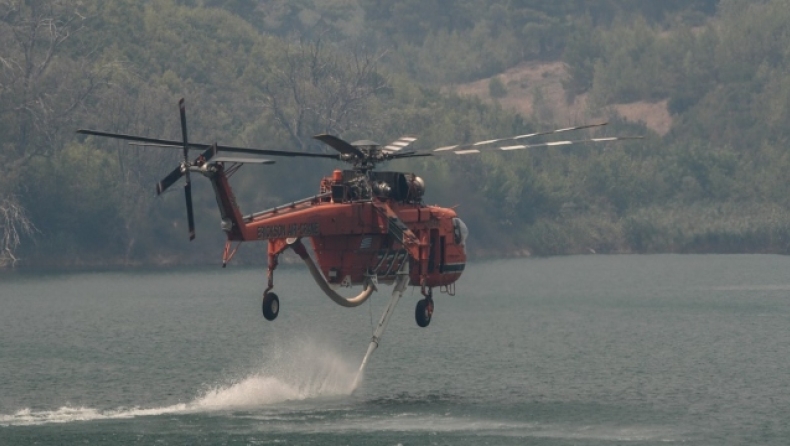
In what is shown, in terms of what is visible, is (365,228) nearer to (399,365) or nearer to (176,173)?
(176,173)

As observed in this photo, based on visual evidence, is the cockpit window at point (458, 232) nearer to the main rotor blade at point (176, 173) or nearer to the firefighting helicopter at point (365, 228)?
the firefighting helicopter at point (365, 228)

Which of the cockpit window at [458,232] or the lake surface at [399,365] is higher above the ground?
the cockpit window at [458,232]

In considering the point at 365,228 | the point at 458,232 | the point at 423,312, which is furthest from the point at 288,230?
the point at 458,232

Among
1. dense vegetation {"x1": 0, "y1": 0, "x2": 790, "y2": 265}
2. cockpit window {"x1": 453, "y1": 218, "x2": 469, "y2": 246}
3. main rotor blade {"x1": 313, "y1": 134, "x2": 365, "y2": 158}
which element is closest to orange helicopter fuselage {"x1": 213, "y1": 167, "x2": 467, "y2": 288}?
cockpit window {"x1": 453, "y1": 218, "x2": 469, "y2": 246}

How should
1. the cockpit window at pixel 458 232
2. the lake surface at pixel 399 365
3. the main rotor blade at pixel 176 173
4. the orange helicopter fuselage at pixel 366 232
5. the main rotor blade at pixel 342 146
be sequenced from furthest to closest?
the cockpit window at pixel 458 232, the lake surface at pixel 399 365, the orange helicopter fuselage at pixel 366 232, the main rotor blade at pixel 342 146, the main rotor blade at pixel 176 173

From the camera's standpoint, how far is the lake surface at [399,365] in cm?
5356

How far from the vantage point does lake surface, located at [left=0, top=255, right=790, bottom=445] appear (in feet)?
176

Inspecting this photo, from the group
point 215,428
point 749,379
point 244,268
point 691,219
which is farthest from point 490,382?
point 691,219

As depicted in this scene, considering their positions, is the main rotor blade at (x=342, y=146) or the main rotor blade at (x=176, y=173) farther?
the main rotor blade at (x=342, y=146)

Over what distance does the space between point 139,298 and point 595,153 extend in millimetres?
96539

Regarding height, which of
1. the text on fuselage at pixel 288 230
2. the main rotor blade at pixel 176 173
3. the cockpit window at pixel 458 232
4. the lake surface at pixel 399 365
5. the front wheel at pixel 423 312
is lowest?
the lake surface at pixel 399 365

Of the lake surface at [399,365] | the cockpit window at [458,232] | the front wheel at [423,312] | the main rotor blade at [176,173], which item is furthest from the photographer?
the cockpit window at [458,232]

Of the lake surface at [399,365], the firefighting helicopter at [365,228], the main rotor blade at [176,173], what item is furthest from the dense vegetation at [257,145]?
the main rotor blade at [176,173]

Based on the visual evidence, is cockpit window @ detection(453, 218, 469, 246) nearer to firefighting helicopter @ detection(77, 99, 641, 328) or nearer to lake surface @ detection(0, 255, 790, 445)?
firefighting helicopter @ detection(77, 99, 641, 328)
